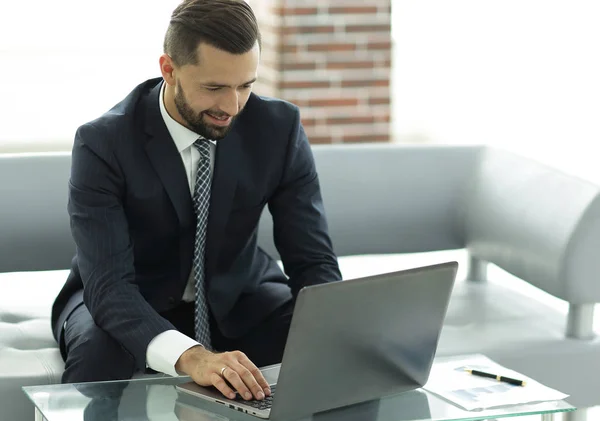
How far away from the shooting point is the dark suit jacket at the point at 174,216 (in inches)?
100

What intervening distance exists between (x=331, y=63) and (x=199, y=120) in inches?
110

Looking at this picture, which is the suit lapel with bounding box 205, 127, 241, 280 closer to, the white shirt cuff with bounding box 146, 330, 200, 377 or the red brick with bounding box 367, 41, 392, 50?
the white shirt cuff with bounding box 146, 330, 200, 377

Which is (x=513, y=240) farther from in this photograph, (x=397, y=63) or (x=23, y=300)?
(x=397, y=63)

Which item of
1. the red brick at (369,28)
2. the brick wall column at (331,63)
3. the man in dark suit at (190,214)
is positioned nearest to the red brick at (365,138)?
the brick wall column at (331,63)

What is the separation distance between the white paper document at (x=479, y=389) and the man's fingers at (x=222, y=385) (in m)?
0.43

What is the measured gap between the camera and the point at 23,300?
10.7ft

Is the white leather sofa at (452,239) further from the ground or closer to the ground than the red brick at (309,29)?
closer to the ground

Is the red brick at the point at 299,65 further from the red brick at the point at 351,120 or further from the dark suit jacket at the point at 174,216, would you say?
the dark suit jacket at the point at 174,216

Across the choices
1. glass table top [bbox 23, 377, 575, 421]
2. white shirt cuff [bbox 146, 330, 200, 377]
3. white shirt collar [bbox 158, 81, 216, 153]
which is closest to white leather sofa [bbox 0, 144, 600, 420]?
white shirt cuff [bbox 146, 330, 200, 377]

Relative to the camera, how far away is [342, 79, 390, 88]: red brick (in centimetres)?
539

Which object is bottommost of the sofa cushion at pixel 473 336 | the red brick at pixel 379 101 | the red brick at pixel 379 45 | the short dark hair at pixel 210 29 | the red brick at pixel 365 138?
the sofa cushion at pixel 473 336

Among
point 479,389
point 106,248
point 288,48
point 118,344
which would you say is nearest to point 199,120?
point 106,248

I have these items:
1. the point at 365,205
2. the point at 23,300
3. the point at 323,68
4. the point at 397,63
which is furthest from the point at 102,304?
the point at 397,63

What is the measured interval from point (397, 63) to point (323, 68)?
1.78 m
